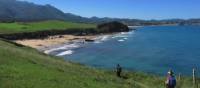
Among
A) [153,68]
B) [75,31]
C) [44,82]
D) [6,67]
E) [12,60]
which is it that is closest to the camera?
[44,82]

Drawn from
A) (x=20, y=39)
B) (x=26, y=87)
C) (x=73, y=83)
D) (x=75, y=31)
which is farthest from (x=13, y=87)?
(x=75, y=31)

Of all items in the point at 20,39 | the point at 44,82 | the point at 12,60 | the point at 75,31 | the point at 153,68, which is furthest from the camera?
the point at 75,31

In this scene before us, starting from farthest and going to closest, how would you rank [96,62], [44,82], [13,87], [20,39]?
[20,39] → [96,62] → [44,82] → [13,87]

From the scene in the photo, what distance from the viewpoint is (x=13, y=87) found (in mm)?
19891

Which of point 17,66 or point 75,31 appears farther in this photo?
point 75,31

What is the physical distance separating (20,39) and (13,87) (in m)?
107

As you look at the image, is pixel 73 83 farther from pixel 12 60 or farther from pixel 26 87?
pixel 12 60

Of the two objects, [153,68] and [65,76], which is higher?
[65,76]

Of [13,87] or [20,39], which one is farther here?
[20,39]

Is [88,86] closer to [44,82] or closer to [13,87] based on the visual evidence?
[44,82]

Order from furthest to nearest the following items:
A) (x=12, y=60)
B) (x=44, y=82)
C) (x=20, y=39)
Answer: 1. (x=20, y=39)
2. (x=12, y=60)
3. (x=44, y=82)

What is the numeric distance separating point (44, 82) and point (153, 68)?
46747mm

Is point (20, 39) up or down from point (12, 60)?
down

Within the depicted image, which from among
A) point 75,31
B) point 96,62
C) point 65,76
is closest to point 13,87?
point 65,76
